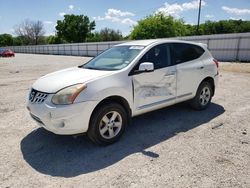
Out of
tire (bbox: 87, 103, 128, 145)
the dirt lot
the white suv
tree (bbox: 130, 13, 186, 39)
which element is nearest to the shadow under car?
the dirt lot

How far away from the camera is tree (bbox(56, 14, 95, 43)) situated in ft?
225

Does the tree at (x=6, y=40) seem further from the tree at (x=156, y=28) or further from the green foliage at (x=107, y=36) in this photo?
the tree at (x=156, y=28)

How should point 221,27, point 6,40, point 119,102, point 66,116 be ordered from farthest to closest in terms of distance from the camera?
point 6,40 → point 221,27 → point 119,102 → point 66,116

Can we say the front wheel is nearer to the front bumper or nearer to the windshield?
the windshield

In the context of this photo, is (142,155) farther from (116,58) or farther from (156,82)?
(116,58)

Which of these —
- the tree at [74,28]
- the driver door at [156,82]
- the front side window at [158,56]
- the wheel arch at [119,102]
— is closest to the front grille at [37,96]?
the wheel arch at [119,102]

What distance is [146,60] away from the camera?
4.36 metres

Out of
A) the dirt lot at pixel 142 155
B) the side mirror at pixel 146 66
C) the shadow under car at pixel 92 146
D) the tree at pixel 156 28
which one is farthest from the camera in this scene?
the tree at pixel 156 28

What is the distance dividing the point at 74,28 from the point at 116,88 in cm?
6887

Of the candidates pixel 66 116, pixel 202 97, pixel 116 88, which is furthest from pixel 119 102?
pixel 202 97

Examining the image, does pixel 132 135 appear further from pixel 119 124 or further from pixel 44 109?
pixel 44 109

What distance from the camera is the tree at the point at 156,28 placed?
4138 centimetres

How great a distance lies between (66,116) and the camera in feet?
11.3

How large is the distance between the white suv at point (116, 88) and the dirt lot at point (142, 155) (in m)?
0.44
